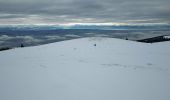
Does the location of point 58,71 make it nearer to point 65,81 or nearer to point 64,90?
point 65,81

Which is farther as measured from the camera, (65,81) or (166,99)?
(65,81)

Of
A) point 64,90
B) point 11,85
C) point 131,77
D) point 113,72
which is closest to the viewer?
point 64,90

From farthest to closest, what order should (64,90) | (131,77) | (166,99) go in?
(131,77) → (64,90) → (166,99)

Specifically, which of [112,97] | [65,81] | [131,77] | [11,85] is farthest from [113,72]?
[11,85]

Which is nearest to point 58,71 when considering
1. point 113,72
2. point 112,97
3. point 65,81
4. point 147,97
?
point 65,81

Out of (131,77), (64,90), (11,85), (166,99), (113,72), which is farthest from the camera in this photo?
(113,72)

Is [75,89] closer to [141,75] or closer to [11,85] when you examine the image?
[11,85]

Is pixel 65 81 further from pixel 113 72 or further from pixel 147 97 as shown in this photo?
pixel 147 97

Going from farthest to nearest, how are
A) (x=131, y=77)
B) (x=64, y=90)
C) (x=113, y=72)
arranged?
(x=113, y=72) < (x=131, y=77) < (x=64, y=90)
